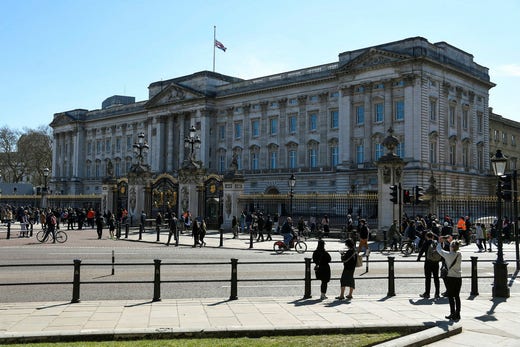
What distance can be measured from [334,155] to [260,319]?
59.8 m

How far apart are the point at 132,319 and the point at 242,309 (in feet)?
7.62

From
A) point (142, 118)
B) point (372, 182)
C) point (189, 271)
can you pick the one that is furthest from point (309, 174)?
point (189, 271)

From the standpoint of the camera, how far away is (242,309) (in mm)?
11664

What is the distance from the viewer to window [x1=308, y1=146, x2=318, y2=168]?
71.7 metres

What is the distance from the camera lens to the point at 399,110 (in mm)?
61656

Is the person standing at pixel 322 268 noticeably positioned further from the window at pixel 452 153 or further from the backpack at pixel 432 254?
the window at pixel 452 153

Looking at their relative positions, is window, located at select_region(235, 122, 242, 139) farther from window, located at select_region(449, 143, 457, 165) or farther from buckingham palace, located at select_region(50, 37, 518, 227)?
window, located at select_region(449, 143, 457, 165)

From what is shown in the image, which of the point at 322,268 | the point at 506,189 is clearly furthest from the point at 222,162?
the point at 322,268

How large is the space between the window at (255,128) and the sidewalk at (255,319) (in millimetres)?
66466

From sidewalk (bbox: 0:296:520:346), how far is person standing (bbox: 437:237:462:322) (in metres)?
0.24

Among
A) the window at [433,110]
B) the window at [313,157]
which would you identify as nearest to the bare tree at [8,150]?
the window at [313,157]

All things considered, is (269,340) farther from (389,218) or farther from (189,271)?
(389,218)

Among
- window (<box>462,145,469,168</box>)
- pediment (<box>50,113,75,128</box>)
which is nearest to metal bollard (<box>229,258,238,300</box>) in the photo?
window (<box>462,145,469,168</box>)

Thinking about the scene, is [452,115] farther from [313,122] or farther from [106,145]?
[106,145]
